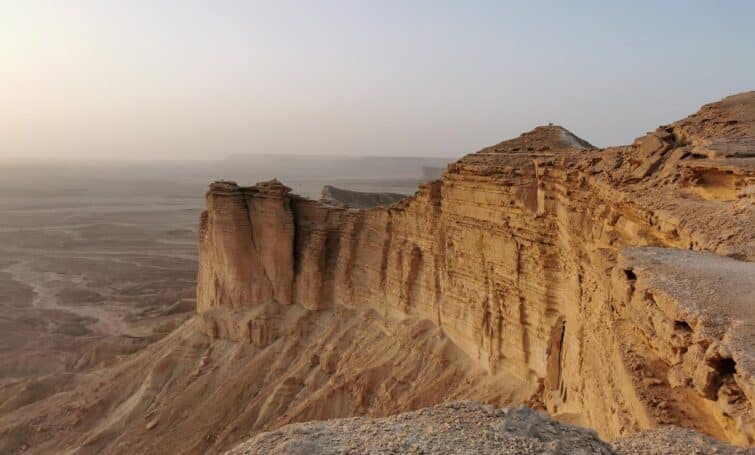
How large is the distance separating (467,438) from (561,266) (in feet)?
29.4

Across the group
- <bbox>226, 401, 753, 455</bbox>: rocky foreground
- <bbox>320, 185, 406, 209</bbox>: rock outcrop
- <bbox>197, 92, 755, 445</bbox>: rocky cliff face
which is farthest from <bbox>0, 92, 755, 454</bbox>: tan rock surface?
<bbox>320, 185, 406, 209</bbox>: rock outcrop

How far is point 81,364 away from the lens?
28.9m

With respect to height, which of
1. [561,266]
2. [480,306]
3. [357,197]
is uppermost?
[357,197]

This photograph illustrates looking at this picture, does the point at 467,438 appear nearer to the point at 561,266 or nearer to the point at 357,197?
the point at 561,266

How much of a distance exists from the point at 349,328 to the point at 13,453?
48.8 feet

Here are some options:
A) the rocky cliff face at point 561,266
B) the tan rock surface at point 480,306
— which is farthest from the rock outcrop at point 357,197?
the tan rock surface at point 480,306

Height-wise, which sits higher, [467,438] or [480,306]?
[467,438]

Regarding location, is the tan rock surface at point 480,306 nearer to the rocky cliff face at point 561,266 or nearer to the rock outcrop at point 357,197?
the rocky cliff face at point 561,266

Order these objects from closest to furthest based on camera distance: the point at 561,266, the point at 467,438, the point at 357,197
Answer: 1. the point at 467,438
2. the point at 561,266
3. the point at 357,197

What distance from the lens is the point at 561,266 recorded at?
12.6 meters

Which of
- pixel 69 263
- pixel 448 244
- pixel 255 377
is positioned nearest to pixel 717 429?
pixel 448 244

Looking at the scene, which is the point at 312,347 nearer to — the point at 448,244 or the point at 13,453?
the point at 448,244

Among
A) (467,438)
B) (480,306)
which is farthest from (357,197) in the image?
(467,438)

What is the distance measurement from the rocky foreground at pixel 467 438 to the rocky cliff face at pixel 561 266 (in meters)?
0.70
